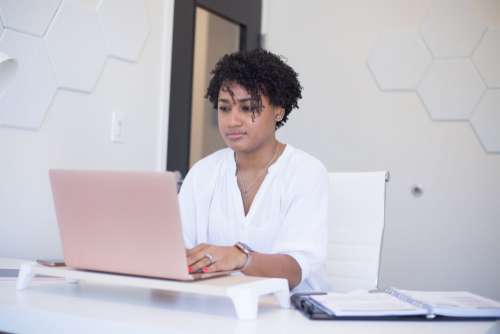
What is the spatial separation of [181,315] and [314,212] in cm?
58

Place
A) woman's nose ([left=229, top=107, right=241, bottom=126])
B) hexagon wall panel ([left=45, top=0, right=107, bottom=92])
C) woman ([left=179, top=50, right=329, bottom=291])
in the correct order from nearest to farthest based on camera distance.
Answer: woman ([left=179, top=50, right=329, bottom=291])
woman's nose ([left=229, top=107, right=241, bottom=126])
hexagon wall panel ([left=45, top=0, right=107, bottom=92])

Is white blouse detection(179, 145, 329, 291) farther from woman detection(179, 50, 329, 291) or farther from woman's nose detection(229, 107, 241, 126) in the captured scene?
woman's nose detection(229, 107, 241, 126)

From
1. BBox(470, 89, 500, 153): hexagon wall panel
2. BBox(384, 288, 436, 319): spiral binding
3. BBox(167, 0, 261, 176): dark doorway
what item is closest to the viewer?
BBox(384, 288, 436, 319): spiral binding

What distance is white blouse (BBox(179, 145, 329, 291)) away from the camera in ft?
4.81

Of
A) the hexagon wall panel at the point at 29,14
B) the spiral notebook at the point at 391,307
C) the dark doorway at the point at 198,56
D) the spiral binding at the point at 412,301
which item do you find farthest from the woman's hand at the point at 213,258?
the dark doorway at the point at 198,56

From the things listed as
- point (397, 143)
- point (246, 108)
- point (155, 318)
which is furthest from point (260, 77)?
point (397, 143)

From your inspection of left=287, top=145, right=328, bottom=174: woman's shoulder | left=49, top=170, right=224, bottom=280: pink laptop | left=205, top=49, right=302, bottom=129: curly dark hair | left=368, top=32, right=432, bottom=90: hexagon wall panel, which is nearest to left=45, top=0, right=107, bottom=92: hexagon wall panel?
left=205, top=49, right=302, bottom=129: curly dark hair

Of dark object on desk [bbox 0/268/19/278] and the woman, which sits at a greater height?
the woman

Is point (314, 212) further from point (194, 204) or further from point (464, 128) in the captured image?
point (464, 128)

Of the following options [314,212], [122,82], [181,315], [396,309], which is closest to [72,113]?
[122,82]

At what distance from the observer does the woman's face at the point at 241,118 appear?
1681mm

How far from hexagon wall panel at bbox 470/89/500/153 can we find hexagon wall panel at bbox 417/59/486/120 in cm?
4

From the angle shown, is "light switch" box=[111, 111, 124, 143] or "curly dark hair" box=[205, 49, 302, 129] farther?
"light switch" box=[111, 111, 124, 143]

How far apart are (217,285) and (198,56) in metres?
2.26
